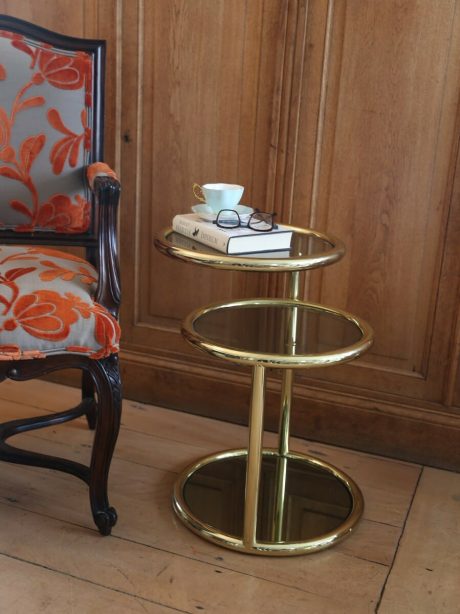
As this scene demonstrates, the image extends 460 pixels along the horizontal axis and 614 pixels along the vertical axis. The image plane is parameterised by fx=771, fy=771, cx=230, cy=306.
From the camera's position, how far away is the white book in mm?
1429

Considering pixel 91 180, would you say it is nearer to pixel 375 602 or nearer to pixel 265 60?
pixel 265 60

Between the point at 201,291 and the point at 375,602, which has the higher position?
the point at 201,291

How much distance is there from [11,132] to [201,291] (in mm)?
665

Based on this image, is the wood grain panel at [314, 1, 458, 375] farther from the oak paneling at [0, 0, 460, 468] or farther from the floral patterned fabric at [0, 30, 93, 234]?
the floral patterned fabric at [0, 30, 93, 234]

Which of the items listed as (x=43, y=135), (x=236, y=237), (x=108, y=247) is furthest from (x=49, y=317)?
(x=43, y=135)

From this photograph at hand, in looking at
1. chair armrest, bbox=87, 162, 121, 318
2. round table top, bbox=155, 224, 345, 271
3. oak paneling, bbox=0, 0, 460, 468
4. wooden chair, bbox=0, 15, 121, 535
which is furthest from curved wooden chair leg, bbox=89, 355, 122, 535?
oak paneling, bbox=0, 0, 460, 468

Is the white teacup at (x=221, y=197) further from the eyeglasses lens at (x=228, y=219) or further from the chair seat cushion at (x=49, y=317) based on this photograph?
the chair seat cushion at (x=49, y=317)

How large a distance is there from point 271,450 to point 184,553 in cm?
41

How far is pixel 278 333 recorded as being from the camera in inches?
62.6

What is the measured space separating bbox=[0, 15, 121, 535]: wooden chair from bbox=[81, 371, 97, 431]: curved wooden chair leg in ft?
0.27

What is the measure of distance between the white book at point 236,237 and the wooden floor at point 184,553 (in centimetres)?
61

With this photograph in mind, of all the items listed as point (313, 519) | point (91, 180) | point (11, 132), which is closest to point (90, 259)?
point (91, 180)

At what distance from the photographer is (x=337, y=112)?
186cm

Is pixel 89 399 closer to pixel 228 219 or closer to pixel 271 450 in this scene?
pixel 271 450
